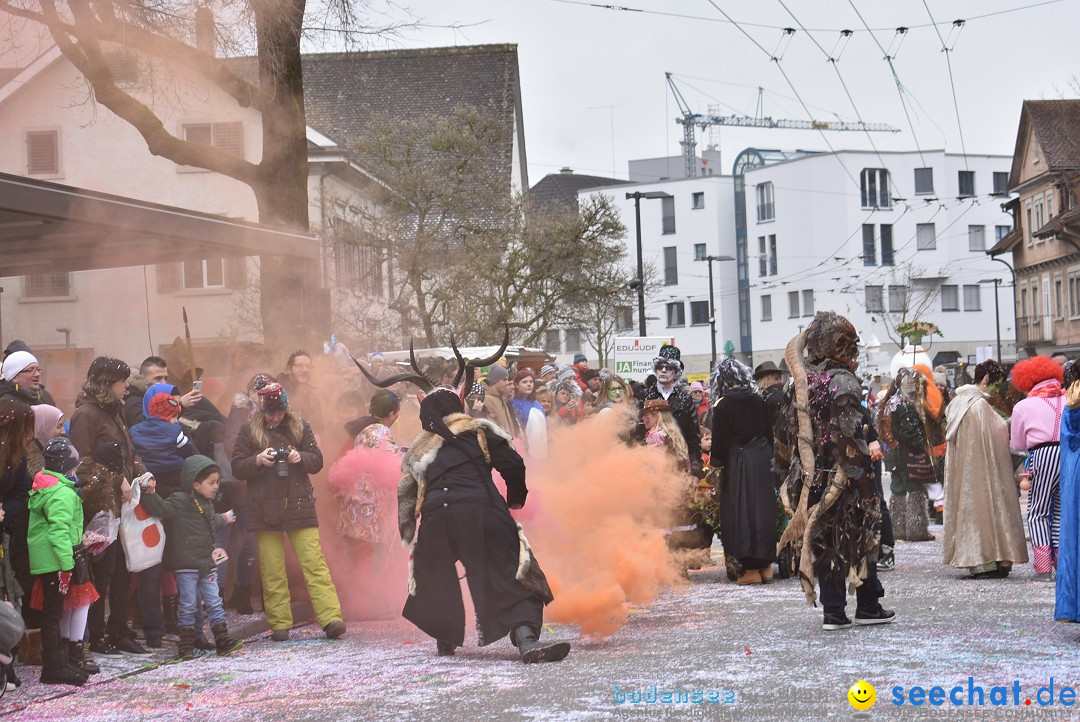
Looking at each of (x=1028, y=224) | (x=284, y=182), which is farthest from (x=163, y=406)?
(x=1028, y=224)

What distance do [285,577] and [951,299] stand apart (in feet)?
236

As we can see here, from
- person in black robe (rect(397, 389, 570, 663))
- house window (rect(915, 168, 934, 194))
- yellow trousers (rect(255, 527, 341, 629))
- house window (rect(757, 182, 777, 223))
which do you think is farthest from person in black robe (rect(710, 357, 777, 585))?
house window (rect(757, 182, 777, 223))

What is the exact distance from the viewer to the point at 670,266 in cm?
8400

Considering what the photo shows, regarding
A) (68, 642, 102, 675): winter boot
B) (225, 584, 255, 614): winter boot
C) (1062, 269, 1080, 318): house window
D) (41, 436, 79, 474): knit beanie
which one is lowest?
(225, 584, 255, 614): winter boot

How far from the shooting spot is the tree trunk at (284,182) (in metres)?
13.9

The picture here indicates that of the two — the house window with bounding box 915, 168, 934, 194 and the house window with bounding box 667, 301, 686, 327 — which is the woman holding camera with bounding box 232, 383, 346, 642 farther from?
the house window with bounding box 667, 301, 686, 327

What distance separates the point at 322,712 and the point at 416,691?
62 centimetres

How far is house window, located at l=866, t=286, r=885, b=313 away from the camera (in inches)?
2916

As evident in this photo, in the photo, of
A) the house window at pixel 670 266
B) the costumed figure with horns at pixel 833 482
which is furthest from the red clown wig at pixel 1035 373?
the house window at pixel 670 266

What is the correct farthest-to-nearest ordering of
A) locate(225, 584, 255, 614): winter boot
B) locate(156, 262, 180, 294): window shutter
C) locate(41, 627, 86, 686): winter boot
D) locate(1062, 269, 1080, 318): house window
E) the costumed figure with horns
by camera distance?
locate(1062, 269, 1080, 318): house window → locate(156, 262, 180, 294): window shutter → locate(225, 584, 255, 614): winter boot → the costumed figure with horns → locate(41, 627, 86, 686): winter boot

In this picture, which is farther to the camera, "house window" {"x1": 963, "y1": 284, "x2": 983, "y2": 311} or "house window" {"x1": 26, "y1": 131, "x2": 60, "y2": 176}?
"house window" {"x1": 963, "y1": 284, "x2": 983, "y2": 311}

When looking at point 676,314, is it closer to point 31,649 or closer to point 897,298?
point 897,298

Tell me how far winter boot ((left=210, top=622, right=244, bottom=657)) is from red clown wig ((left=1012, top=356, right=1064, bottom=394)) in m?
5.92

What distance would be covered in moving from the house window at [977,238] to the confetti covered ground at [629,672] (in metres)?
70.2
